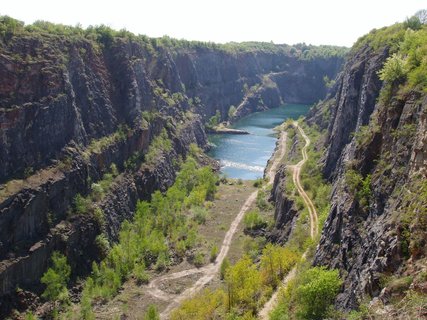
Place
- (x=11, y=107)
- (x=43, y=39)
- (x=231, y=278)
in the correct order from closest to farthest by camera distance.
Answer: (x=231, y=278) → (x=11, y=107) → (x=43, y=39)

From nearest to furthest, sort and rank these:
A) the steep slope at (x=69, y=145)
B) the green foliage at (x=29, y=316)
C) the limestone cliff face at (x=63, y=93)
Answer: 1. the green foliage at (x=29, y=316)
2. the steep slope at (x=69, y=145)
3. the limestone cliff face at (x=63, y=93)

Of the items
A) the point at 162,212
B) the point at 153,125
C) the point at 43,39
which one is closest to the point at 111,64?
the point at 153,125

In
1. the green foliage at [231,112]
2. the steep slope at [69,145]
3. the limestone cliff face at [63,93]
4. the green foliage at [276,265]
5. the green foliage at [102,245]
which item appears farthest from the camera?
the green foliage at [231,112]

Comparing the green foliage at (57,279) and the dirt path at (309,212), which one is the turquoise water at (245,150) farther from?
the green foliage at (57,279)

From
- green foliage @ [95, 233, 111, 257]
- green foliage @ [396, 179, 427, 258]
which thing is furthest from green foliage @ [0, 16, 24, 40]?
green foliage @ [396, 179, 427, 258]

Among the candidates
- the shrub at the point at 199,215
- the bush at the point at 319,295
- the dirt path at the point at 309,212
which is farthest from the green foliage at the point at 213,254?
the bush at the point at 319,295

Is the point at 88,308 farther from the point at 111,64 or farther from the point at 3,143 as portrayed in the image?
the point at 111,64
